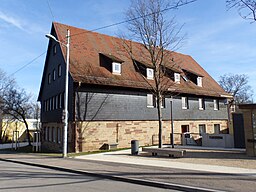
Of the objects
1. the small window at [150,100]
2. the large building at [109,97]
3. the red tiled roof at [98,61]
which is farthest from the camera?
the small window at [150,100]

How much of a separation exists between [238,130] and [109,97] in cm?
1006

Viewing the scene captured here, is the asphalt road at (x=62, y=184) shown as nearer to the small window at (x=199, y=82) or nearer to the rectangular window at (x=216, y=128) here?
the small window at (x=199, y=82)

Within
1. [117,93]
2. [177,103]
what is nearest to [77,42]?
[117,93]

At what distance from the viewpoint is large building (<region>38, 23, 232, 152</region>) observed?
21.2 m

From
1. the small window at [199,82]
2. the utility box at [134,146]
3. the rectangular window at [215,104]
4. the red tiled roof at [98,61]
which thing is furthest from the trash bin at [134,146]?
the rectangular window at [215,104]

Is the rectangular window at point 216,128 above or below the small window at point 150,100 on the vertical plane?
below

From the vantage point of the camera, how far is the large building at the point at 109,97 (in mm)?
21234

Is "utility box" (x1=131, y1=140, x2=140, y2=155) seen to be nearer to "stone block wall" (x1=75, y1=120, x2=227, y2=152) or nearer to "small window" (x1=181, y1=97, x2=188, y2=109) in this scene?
"stone block wall" (x1=75, y1=120, x2=227, y2=152)

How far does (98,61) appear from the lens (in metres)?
24.0

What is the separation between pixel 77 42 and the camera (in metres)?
25.0

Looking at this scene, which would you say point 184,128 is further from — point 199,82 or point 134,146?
point 134,146

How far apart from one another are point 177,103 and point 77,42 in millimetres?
11185

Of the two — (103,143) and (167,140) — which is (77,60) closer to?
(103,143)

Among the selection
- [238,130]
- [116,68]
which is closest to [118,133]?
[116,68]
